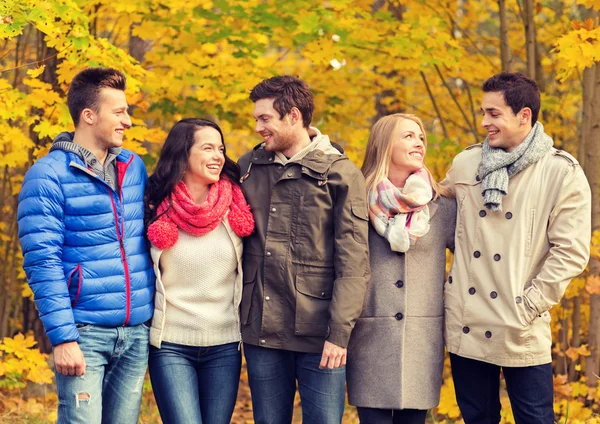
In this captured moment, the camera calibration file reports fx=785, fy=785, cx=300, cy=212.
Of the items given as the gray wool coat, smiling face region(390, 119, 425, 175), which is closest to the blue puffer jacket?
the gray wool coat

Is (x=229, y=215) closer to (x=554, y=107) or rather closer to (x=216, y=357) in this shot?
(x=216, y=357)

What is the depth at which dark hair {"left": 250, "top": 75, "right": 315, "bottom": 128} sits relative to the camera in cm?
345

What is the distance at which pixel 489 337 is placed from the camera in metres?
3.55

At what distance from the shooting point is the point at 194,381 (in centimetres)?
339

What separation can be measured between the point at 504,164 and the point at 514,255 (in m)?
0.41

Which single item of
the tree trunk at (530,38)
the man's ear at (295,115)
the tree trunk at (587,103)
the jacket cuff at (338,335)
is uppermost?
the tree trunk at (530,38)

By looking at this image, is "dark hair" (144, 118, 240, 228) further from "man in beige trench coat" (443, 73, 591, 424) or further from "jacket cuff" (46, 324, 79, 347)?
"man in beige trench coat" (443, 73, 591, 424)

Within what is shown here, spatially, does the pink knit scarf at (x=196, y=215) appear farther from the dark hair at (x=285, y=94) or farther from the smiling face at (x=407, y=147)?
the smiling face at (x=407, y=147)

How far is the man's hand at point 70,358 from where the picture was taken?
10.1ft

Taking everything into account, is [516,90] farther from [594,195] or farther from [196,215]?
[594,195]

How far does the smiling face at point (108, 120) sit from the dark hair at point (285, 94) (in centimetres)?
60

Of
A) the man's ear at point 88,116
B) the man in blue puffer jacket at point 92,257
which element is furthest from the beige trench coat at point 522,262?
the man's ear at point 88,116

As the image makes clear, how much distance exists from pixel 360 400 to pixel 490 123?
1.43 m

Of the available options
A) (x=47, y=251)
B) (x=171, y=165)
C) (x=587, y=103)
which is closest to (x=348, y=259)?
(x=171, y=165)
